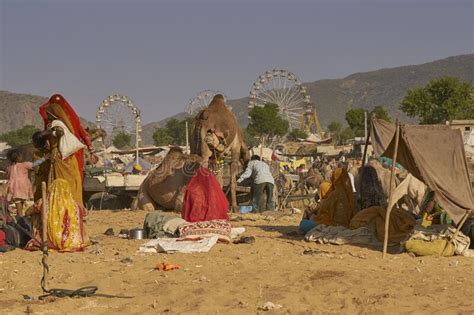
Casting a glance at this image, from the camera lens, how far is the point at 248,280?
23.0ft

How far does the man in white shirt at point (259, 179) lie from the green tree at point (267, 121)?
65.1 meters

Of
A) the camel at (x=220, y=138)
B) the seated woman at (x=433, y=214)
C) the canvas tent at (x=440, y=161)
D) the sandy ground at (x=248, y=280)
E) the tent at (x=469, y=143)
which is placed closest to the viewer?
the sandy ground at (x=248, y=280)

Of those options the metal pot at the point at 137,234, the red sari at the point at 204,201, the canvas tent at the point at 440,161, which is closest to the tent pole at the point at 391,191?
the canvas tent at the point at 440,161

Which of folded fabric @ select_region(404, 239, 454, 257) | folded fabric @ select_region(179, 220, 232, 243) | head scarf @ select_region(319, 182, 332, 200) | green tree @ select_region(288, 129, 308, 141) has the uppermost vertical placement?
green tree @ select_region(288, 129, 308, 141)

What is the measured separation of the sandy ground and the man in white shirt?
14.3ft

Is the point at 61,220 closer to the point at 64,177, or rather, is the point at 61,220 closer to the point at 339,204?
the point at 64,177

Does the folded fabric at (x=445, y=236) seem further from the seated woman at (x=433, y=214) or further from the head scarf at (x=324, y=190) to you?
the head scarf at (x=324, y=190)

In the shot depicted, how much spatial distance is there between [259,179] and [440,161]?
5512 mm

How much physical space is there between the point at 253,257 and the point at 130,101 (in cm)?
4673

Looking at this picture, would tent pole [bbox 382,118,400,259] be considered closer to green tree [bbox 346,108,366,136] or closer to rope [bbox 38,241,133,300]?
rope [bbox 38,241,133,300]

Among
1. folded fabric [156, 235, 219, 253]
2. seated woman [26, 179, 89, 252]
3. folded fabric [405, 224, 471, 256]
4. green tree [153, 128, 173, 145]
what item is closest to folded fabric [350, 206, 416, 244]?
folded fabric [405, 224, 471, 256]

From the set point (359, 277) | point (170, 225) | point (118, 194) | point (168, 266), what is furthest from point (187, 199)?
point (118, 194)

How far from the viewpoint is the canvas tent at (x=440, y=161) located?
8664mm

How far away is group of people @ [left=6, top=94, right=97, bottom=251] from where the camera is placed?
8.95m
